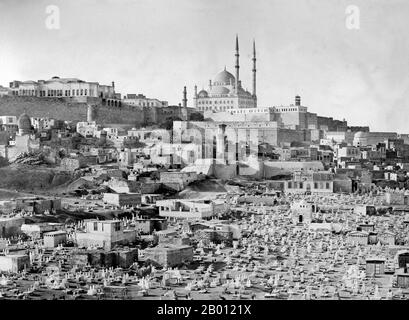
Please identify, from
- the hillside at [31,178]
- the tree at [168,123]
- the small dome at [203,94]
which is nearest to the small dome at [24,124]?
the hillside at [31,178]

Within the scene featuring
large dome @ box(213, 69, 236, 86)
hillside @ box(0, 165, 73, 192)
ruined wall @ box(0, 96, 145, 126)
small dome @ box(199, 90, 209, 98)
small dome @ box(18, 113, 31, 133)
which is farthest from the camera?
small dome @ box(199, 90, 209, 98)

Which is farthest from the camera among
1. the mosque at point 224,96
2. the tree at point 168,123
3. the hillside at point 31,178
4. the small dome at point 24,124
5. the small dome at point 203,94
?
the small dome at point 203,94

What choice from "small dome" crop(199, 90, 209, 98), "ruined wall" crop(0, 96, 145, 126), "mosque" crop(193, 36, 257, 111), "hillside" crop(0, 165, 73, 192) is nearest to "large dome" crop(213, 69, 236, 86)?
"mosque" crop(193, 36, 257, 111)

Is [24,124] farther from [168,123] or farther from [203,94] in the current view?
[203,94]

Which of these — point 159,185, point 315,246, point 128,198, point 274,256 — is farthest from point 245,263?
point 159,185

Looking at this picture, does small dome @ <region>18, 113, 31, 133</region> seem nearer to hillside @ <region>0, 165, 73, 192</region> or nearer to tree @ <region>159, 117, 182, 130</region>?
hillside @ <region>0, 165, 73, 192</region>

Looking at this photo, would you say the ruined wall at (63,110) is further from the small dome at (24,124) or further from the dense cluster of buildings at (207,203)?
the small dome at (24,124)

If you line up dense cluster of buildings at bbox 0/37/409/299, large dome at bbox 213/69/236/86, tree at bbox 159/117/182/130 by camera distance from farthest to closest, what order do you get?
large dome at bbox 213/69/236/86 < tree at bbox 159/117/182/130 < dense cluster of buildings at bbox 0/37/409/299

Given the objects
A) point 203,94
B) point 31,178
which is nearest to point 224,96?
point 203,94

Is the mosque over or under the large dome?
under
